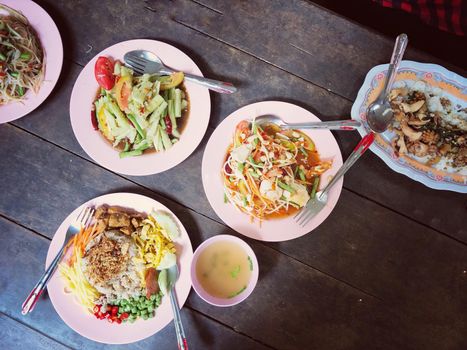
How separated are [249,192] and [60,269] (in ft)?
3.32

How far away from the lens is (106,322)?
1944mm

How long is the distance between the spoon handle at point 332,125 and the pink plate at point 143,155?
1.50 feet

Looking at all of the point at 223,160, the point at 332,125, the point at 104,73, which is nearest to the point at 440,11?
the point at 332,125

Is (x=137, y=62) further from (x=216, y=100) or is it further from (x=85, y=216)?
(x=85, y=216)

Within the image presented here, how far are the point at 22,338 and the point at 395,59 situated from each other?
2.37 meters

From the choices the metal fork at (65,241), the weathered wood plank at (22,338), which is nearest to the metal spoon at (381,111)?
the metal fork at (65,241)

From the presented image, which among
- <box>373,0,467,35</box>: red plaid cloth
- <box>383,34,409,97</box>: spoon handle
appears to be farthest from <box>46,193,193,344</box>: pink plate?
<box>373,0,467,35</box>: red plaid cloth

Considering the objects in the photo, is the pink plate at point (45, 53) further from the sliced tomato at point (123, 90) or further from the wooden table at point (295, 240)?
the sliced tomato at point (123, 90)

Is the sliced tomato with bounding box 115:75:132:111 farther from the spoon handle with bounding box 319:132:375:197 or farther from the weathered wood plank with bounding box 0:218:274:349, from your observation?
the spoon handle with bounding box 319:132:375:197

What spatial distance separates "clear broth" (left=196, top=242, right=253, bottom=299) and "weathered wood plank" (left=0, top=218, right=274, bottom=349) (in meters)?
0.24

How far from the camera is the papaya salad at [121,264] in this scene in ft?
6.29

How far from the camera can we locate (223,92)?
2018 mm

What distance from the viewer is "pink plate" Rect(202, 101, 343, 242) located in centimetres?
194

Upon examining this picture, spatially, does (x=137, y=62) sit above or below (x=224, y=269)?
above
